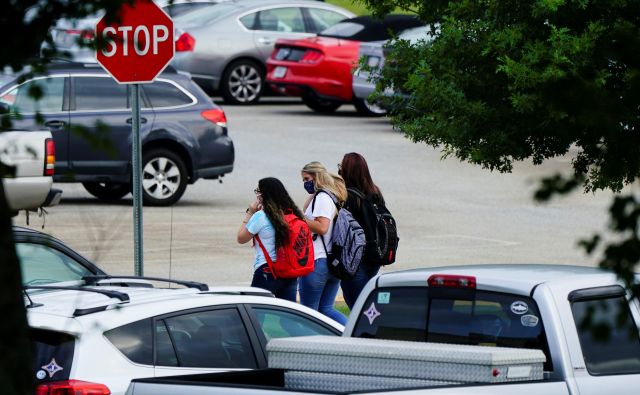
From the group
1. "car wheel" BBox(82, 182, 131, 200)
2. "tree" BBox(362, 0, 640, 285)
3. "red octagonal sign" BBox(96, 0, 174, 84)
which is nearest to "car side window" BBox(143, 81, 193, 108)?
A: "car wheel" BBox(82, 182, 131, 200)

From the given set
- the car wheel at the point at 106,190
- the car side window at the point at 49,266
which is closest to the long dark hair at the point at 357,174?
the car side window at the point at 49,266

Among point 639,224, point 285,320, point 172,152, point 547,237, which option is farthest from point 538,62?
point 172,152

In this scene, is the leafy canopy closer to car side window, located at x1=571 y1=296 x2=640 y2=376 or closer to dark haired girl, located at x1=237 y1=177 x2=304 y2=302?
dark haired girl, located at x1=237 y1=177 x2=304 y2=302

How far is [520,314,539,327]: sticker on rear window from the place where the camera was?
6531 millimetres

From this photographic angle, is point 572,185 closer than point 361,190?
Yes

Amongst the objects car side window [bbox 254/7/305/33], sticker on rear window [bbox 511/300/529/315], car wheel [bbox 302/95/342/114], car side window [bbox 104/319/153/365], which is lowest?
car wheel [bbox 302/95/342/114]

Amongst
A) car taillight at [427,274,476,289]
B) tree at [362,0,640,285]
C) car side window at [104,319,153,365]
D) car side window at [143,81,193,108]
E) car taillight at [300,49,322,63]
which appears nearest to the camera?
car taillight at [427,274,476,289]

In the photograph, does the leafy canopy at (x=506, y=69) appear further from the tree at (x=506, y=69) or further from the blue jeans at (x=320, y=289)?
the blue jeans at (x=320, y=289)

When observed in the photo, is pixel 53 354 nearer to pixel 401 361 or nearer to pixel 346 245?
pixel 401 361

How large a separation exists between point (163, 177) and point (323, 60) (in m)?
8.39

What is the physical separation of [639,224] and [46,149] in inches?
466

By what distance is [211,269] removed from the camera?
14.9 metres

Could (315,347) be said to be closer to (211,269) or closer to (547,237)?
(211,269)

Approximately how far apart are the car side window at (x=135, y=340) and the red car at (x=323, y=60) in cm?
1916
